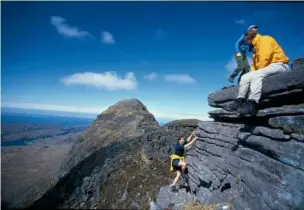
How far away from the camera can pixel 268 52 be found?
35.4 feet

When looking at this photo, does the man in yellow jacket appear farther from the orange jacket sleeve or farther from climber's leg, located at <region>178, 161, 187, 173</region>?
climber's leg, located at <region>178, 161, 187, 173</region>

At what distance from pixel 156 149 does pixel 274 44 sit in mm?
28171

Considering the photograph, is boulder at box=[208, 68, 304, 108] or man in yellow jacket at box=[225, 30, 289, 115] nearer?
boulder at box=[208, 68, 304, 108]

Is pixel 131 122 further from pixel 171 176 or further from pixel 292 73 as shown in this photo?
pixel 292 73

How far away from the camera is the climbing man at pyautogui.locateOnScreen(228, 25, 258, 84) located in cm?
1202

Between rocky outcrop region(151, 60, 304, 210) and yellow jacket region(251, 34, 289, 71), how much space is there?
1.03 m

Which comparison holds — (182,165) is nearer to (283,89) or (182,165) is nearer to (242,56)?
(242,56)

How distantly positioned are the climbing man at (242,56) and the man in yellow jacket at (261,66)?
0.55 m

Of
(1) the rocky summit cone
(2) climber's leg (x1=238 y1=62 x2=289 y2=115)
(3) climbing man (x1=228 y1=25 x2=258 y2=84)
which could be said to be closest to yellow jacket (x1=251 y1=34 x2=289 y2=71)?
(2) climber's leg (x1=238 y1=62 x2=289 y2=115)

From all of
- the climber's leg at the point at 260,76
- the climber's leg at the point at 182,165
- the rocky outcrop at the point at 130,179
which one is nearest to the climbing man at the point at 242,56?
the climber's leg at the point at 260,76

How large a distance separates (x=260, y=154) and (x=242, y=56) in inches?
269

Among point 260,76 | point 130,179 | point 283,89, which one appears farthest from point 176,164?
point 130,179

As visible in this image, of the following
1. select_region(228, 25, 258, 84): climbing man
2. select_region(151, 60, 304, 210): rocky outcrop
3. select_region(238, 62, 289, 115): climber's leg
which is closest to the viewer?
select_region(151, 60, 304, 210): rocky outcrop

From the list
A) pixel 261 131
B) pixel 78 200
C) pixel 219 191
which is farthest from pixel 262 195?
pixel 78 200
